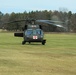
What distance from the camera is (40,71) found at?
12.0 m

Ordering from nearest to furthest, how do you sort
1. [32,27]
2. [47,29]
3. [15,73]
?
[15,73] < [32,27] < [47,29]

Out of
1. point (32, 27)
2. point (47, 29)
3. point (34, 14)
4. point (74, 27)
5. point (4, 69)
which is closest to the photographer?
point (4, 69)

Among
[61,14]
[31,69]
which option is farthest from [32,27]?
[61,14]

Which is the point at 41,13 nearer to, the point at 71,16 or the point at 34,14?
the point at 34,14

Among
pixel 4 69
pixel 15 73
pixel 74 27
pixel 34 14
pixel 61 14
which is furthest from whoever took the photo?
pixel 34 14

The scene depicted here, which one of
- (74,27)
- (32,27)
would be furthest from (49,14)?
(32,27)

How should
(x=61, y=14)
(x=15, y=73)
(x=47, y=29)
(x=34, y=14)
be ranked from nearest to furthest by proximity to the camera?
(x=15, y=73) → (x=47, y=29) → (x=61, y=14) → (x=34, y=14)

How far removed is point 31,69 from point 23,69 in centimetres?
28

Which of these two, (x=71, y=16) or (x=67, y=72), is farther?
(x=71, y=16)

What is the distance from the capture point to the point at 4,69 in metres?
12.3

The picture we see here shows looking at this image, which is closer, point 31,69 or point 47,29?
point 31,69

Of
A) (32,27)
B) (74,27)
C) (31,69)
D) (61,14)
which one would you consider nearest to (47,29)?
(74,27)

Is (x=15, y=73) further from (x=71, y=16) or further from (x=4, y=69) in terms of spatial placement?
(x=71, y=16)

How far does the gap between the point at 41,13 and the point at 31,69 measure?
165m
